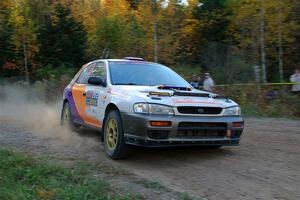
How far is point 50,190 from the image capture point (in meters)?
5.44

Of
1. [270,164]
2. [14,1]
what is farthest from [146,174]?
[14,1]

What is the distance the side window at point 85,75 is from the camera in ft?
30.9

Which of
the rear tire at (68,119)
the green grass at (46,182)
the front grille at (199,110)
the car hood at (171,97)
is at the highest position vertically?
the car hood at (171,97)

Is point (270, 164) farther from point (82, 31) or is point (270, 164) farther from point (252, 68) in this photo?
point (82, 31)

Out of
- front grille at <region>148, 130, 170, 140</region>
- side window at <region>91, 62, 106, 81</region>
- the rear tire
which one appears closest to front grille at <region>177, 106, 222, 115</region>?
front grille at <region>148, 130, 170, 140</region>

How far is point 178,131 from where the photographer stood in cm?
682

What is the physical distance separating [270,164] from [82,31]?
24.9 m

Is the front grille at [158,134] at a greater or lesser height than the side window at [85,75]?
lesser

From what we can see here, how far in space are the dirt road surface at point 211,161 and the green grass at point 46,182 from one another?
821mm

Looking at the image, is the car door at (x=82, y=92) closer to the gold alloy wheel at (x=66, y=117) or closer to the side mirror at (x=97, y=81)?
the gold alloy wheel at (x=66, y=117)

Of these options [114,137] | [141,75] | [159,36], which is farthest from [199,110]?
[159,36]

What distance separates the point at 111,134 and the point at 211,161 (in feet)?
5.49

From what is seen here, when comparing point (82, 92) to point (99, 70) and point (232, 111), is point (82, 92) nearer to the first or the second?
point (99, 70)

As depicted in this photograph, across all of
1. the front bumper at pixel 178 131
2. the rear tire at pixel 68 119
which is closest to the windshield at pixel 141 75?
the front bumper at pixel 178 131
